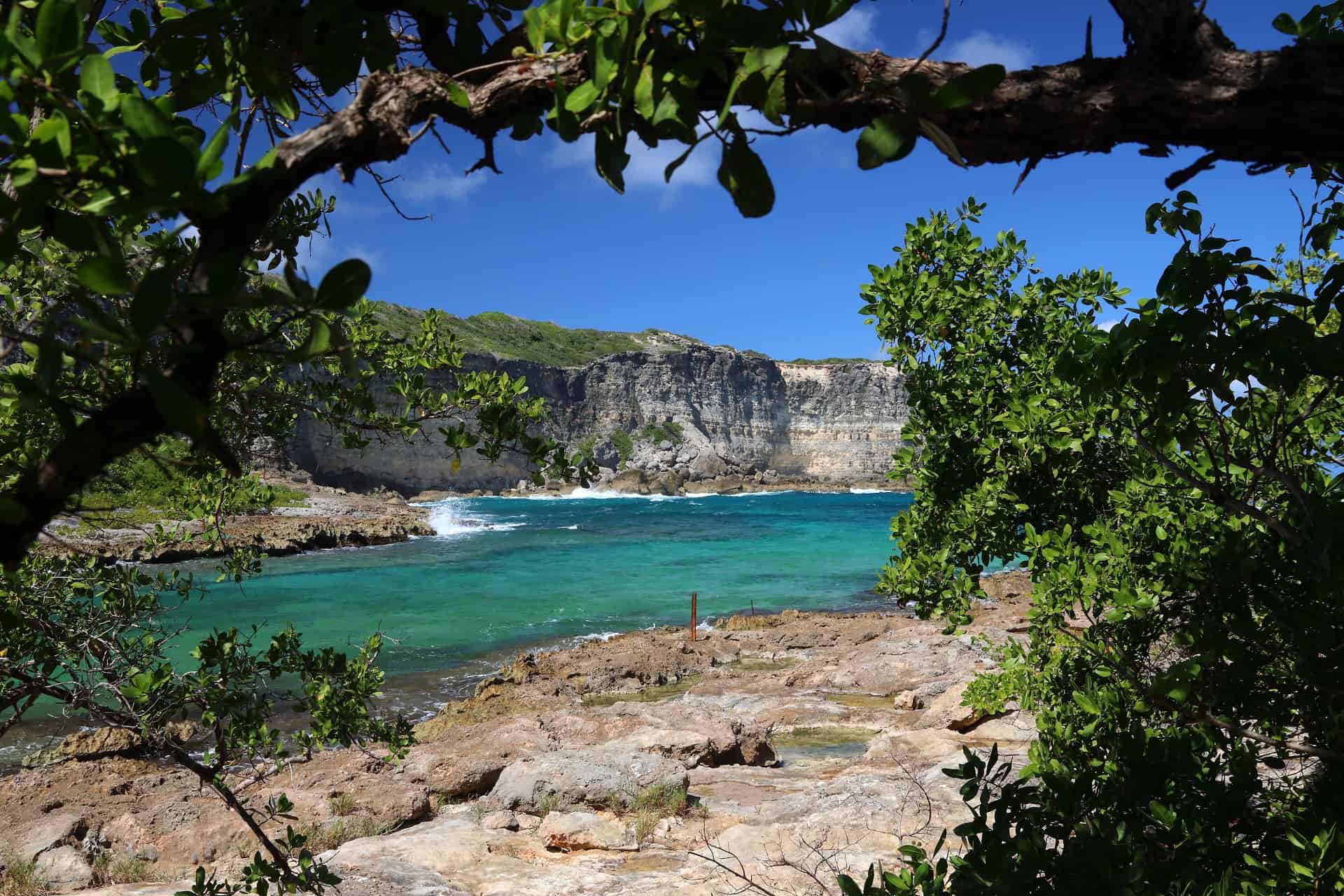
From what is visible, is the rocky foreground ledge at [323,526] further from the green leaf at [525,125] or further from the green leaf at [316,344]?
the green leaf at [316,344]

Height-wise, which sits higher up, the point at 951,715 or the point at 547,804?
the point at 547,804

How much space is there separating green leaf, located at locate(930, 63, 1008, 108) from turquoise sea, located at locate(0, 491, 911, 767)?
6.92 meters

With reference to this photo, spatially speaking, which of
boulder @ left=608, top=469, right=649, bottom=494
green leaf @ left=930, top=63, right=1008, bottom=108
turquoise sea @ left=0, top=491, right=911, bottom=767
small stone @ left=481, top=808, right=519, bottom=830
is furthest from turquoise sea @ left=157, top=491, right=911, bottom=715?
boulder @ left=608, top=469, right=649, bottom=494

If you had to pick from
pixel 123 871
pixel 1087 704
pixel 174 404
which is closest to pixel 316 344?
pixel 174 404

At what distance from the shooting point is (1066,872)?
2119mm

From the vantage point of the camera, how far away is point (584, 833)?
7.39 meters

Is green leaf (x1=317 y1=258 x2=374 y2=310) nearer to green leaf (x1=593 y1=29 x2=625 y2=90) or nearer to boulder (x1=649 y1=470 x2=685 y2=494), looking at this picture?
green leaf (x1=593 y1=29 x2=625 y2=90)

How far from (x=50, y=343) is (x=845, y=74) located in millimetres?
1089

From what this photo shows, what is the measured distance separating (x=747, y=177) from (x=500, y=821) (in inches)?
309

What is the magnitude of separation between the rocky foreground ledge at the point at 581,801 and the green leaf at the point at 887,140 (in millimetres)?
3790

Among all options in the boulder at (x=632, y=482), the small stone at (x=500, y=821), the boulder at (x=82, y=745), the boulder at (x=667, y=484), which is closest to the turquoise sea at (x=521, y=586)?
the boulder at (x=82, y=745)

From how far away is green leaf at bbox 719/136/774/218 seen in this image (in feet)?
3.92

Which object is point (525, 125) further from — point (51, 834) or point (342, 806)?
point (51, 834)

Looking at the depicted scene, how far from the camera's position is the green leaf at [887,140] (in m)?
1.15
